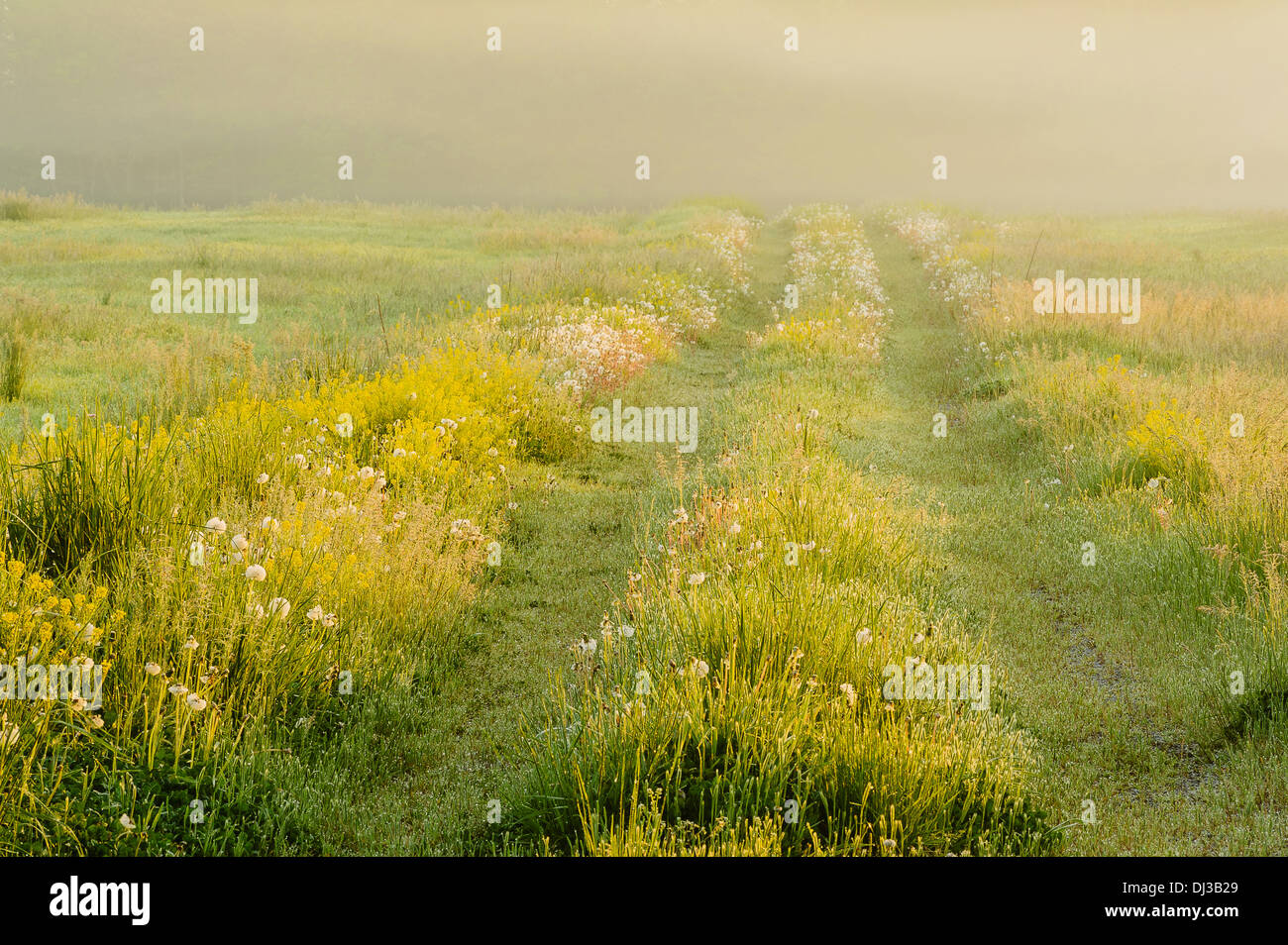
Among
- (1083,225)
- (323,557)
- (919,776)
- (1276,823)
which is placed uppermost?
(1083,225)

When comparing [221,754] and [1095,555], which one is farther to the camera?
[1095,555]

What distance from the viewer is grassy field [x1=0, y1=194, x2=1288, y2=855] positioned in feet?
13.1

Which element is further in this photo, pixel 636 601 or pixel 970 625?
pixel 970 625

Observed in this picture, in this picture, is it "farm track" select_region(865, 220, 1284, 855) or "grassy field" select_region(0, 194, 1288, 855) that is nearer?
"grassy field" select_region(0, 194, 1288, 855)

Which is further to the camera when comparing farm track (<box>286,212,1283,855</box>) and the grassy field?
farm track (<box>286,212,1283,855</box>)

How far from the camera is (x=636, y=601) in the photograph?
5.48m

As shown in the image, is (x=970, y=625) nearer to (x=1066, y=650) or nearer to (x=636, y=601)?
(x=1066, y=650)

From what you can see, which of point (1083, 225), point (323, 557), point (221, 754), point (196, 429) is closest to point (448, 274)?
point (196, 429)

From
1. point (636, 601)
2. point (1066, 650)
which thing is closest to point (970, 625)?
point (1066, 650)

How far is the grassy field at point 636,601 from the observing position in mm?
3988

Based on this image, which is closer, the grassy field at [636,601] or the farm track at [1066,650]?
the grassy field at [636,601]

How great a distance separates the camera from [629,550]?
26.0 ft

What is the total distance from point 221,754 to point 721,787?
2.39 meters

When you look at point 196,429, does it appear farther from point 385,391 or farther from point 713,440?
point 713,440
